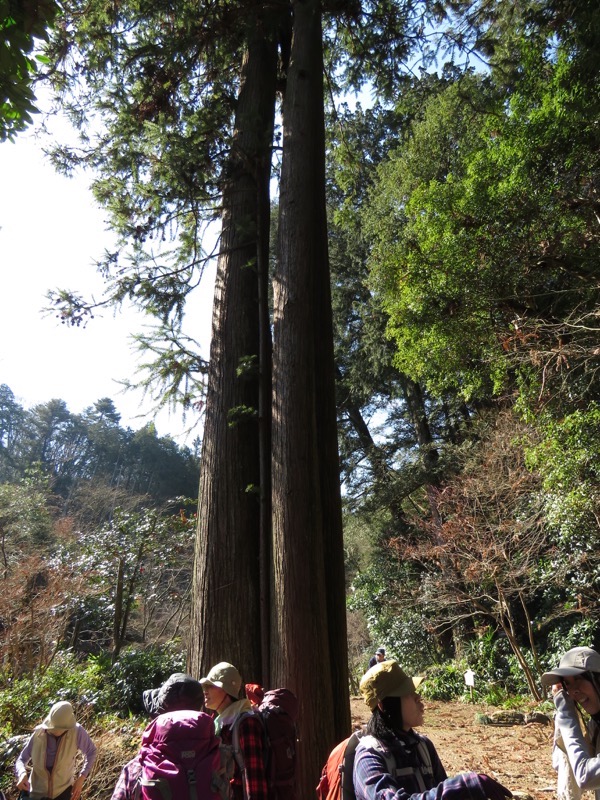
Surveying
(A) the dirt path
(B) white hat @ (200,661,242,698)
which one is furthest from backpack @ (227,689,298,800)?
(A) the dirt path

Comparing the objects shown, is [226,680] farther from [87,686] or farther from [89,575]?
[89,575]

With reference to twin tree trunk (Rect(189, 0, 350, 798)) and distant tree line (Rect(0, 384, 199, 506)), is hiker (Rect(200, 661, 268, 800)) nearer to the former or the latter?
twin tree trunk (Rect(189, 0, 350, 798))

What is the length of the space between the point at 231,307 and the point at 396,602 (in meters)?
12.5

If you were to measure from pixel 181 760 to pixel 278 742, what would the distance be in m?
0.64

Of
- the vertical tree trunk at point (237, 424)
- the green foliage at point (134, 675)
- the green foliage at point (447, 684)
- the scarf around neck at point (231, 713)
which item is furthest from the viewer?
the green foliage at point (447, 684)

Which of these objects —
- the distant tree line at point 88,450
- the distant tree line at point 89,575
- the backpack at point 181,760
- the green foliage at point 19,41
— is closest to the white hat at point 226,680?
the backpack at point 181,760

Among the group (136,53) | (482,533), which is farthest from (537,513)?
(136,53)

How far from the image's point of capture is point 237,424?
5.01 m

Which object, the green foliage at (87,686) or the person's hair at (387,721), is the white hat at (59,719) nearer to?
the green foliage at (87,686)

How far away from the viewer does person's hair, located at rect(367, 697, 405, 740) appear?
1.99m

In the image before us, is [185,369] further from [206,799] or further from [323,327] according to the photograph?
[206,799]

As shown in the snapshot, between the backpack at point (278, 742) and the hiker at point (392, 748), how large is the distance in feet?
2.78

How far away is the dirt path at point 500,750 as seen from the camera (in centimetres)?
652

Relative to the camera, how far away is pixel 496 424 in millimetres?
13703
